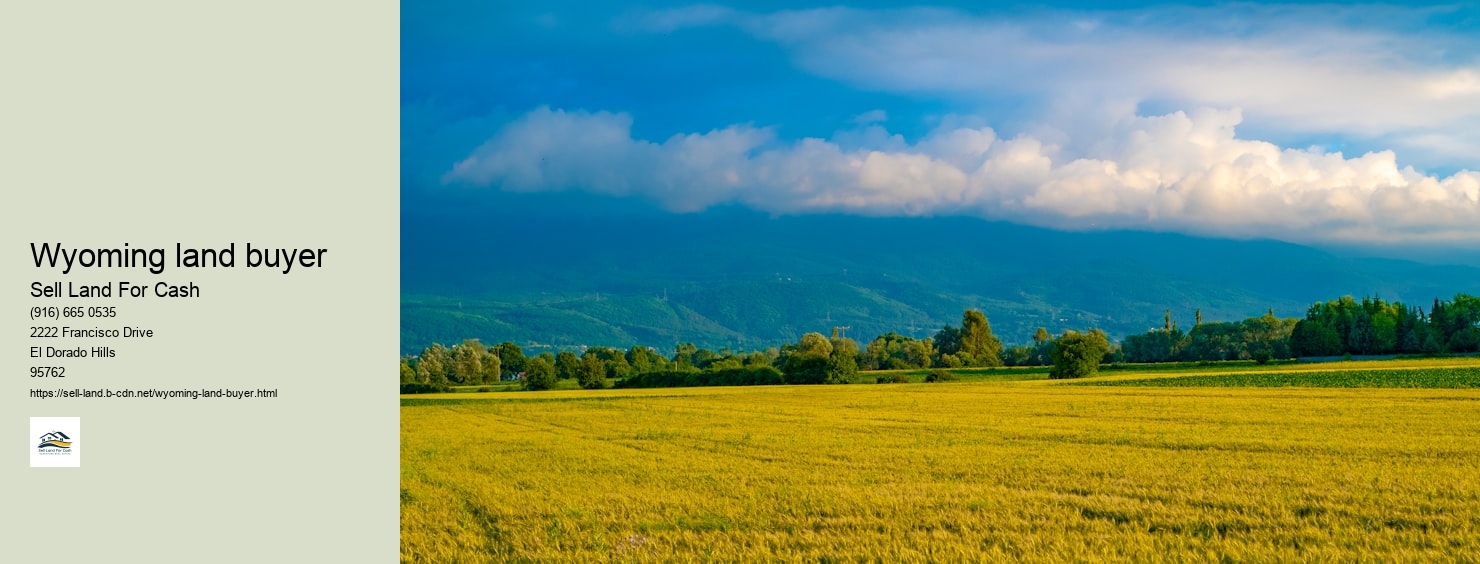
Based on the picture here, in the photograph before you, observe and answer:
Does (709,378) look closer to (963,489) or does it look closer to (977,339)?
(977,339)

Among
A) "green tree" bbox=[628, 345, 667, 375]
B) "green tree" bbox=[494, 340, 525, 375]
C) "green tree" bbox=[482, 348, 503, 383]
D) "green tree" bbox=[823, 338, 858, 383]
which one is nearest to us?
"green tree" bbox=[823, 338, 858, 383]

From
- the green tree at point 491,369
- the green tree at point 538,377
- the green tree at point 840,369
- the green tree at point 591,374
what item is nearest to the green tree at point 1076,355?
the green tree at point 840,369

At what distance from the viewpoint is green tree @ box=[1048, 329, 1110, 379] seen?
110 meters

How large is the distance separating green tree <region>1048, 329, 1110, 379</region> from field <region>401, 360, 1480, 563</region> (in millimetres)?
63718

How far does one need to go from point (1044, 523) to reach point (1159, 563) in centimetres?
330

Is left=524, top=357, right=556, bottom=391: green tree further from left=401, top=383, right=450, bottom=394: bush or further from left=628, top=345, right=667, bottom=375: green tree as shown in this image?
left=628, top=345, right=667, bottom=375: green tree

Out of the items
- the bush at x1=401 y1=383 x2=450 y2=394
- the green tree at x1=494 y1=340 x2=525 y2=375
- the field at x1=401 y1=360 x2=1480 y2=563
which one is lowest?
the bush at x1=401 y1=383 x2=450 y2=394

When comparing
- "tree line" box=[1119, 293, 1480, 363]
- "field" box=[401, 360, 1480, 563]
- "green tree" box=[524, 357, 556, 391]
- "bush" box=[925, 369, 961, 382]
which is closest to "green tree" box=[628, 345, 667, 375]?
"green tree" box=[524, 357, 556, 391]

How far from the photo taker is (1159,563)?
13680 millimetres

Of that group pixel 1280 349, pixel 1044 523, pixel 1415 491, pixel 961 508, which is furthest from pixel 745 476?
pixel 1280 349
